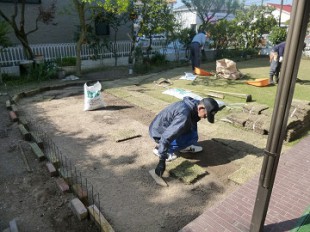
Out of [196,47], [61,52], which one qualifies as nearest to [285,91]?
[196,47]

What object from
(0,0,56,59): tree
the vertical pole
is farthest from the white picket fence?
the vertical pole

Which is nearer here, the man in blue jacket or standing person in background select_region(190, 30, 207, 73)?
the man in blue jacket

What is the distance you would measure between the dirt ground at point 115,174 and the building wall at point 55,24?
728 cm

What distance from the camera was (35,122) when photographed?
584cm

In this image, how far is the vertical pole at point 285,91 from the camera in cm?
175

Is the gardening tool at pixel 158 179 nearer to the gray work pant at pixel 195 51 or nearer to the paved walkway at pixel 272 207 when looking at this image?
the paved walkway at pixel 272 207

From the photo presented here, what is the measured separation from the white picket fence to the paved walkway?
10112 mm

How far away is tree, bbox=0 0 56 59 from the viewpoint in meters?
10.3

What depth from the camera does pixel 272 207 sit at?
303cm

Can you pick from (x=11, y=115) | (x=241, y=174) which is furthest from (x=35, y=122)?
(x=241, y=174)

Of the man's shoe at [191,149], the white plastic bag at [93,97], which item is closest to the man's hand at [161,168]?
the man's shoe at [191,149]

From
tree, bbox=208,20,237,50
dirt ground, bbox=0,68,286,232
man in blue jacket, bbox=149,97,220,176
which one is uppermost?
tree, bbox=208,20,237,50

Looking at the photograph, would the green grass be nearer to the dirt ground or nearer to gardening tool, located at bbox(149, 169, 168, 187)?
the dirt ground

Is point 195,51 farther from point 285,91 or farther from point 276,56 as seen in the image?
point 285,91
